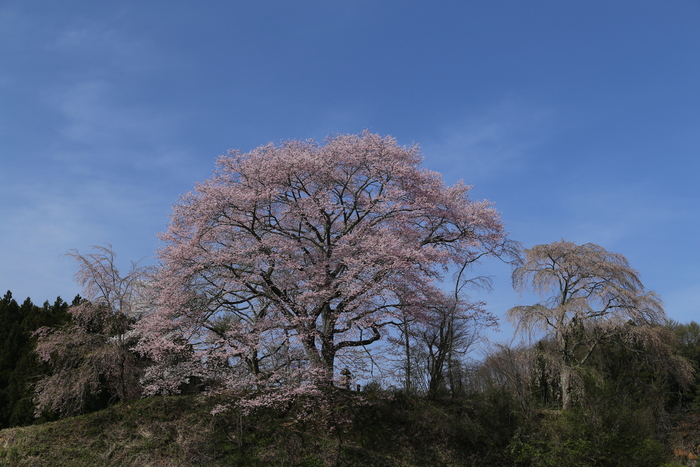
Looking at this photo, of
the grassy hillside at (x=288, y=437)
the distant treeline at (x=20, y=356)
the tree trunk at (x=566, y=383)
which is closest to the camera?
the grassy hillside at (x=288, y=437)

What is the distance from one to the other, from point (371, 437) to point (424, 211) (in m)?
6.83

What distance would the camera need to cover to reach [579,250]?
75.0 feet

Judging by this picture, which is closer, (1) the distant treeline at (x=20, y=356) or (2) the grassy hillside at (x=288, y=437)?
(2) the grassy hillside at (x=288, y=437)

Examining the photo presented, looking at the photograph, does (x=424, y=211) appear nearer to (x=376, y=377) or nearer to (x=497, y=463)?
(x=376, y=377)

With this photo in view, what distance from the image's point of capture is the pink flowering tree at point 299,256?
48.8 ft

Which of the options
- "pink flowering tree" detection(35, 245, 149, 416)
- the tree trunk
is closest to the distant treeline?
"pink flowering tree" detection(35, 245, 149, 416)

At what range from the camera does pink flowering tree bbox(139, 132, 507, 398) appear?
48.8ft

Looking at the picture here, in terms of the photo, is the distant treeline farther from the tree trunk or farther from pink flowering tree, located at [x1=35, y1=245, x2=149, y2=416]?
the tree trunk

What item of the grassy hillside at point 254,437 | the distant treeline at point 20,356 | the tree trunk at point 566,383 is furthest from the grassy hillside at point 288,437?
the tree trunk at point 566,383

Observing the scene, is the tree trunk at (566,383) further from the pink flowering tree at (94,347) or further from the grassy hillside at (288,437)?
the pink flowering tree at (94,347)

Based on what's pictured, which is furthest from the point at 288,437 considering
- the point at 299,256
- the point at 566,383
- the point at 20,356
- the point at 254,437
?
the point at 20,356

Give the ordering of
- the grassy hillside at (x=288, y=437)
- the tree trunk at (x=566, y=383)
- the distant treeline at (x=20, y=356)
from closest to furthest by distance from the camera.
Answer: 1. the grassy hillside at (x=288, y=437)
2. the distant treeline at (x=20, y=356)
3. the tree trunk at (x=566, y=383)

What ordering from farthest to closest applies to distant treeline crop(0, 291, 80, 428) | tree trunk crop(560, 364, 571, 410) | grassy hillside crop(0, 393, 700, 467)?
tree trunk crop(560, 364, 571, 410)
distant treeline crop(0, 291, 80, 428)
grassy hillside crop(0, 393, 700, 467)

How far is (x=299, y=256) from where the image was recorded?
653 inches
